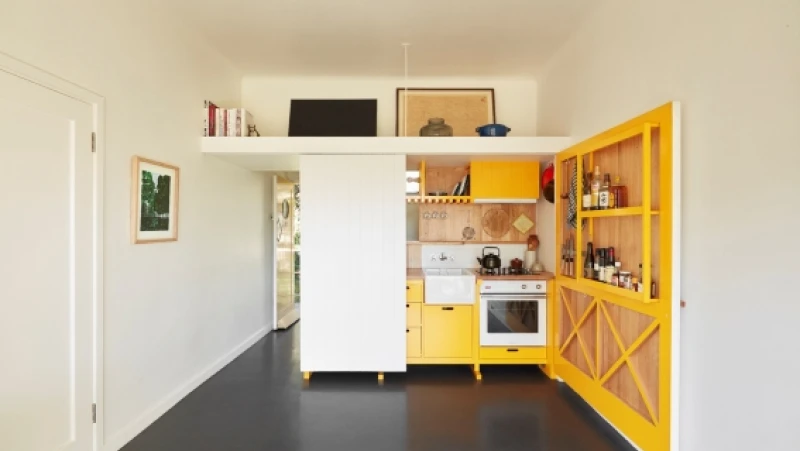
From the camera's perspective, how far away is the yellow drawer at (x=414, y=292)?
11.8ft

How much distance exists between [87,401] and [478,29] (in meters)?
3.61

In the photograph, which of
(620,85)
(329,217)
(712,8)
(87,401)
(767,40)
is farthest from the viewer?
(329,217)

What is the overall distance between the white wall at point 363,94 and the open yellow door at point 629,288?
103 cm

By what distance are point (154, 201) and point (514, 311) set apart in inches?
121

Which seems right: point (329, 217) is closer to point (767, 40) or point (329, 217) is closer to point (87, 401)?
point (87, 401)

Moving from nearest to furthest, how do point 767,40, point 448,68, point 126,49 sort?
1. point 767,40
2. point 126,49
3. point 448,68

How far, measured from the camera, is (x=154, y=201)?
8.77 ft

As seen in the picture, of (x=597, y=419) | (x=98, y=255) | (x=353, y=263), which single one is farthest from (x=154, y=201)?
(x=597, y=419)

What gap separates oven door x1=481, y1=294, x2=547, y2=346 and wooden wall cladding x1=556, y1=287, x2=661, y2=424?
18cm

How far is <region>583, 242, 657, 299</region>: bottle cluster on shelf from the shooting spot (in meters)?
2.28

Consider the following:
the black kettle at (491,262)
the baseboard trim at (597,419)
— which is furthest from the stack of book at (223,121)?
the baseboard trim at (597,419)

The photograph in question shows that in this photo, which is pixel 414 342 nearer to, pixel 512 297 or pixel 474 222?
pixel 512 297

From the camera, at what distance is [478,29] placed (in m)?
3.08

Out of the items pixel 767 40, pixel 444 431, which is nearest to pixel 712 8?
pixel 767 40
